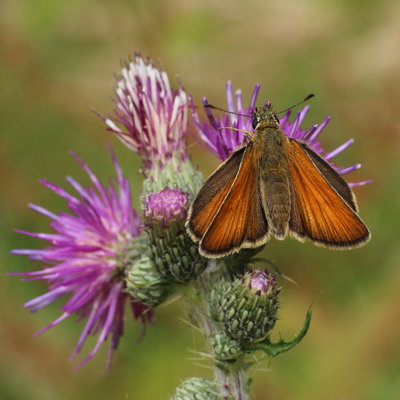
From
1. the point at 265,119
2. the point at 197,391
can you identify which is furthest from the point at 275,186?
the point at 197,391

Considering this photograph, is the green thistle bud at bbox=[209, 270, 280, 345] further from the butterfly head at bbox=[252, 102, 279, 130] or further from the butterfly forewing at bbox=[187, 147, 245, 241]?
the butterfly head at bbox=[252, 102, 279, 130]

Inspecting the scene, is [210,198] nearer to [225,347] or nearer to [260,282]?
[260,282]

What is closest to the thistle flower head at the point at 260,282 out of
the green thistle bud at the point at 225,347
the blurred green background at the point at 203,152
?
the green thistle bud at the point at 225,347

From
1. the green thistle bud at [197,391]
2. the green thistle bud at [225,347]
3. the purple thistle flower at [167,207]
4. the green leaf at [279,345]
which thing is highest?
the purple thistle flower at [167,207]

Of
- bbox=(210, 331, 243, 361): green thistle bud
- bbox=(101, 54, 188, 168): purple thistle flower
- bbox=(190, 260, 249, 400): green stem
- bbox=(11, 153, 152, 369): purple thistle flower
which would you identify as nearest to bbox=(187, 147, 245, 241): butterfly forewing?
bbox=(190, 260, 249, 400): green stem

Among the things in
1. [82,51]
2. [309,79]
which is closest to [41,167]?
[82,51]

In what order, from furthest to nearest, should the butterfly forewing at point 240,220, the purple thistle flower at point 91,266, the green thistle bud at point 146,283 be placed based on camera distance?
1. the purple thistle flower at point 91,266
2. the green thistle bud at point 146,283
3. the butterfly forewing at point 240,220

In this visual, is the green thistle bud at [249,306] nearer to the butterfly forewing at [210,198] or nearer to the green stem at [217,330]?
the green stem at [217,330]

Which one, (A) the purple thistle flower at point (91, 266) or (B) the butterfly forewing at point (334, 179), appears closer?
(B) the butterfly forewing at point (334, 179)
